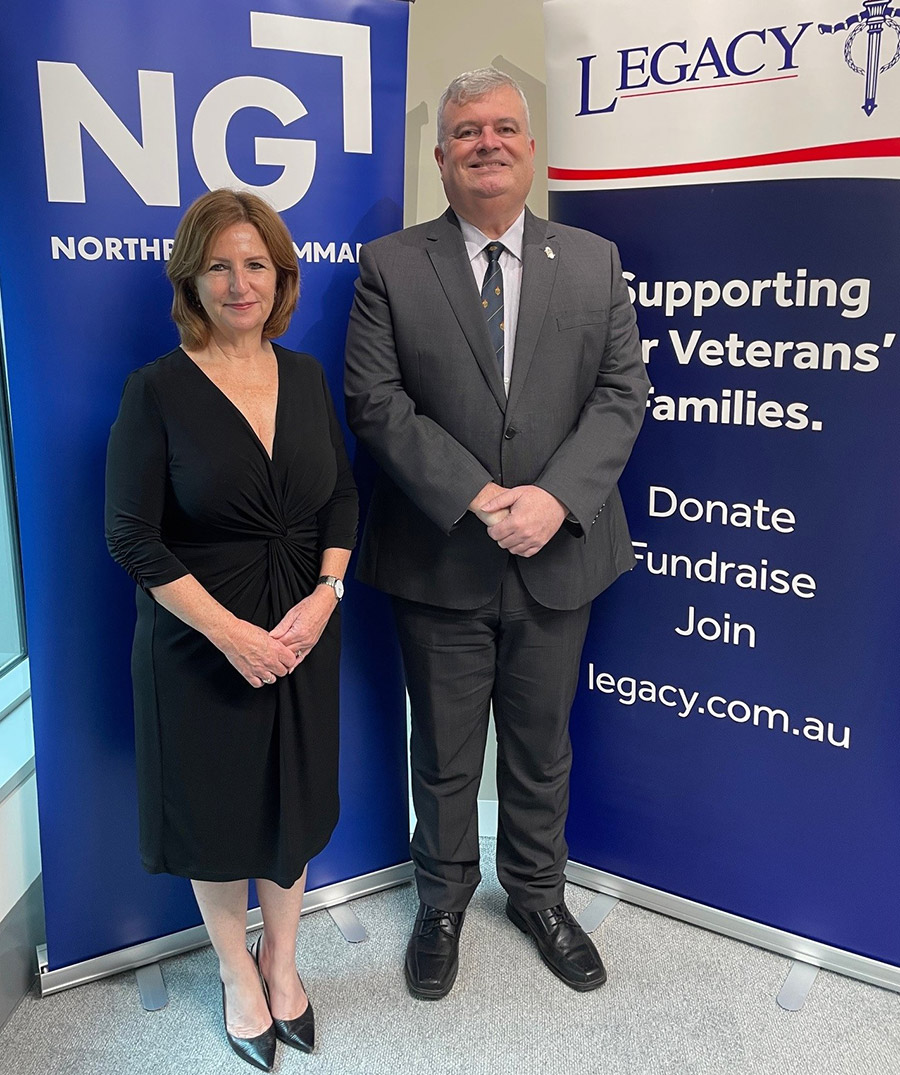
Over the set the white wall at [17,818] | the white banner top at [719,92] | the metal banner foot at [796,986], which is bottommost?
the metal banner foot at [796,986]

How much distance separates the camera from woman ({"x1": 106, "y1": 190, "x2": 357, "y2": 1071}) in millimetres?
1779

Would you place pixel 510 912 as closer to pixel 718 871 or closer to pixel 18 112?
pixel 718 871

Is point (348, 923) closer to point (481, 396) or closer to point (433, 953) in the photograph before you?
point (433, 953)

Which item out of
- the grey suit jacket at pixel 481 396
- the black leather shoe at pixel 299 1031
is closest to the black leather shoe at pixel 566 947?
the black leather shoe at pixel 299 1031

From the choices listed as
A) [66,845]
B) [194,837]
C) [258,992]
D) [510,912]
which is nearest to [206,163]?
[194,837]

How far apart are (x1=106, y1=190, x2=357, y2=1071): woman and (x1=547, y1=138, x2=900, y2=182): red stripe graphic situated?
2.51ft

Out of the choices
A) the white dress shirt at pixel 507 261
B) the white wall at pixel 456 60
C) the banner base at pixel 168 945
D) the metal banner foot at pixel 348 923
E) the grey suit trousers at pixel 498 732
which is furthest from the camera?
the white wall at pixel 456 60

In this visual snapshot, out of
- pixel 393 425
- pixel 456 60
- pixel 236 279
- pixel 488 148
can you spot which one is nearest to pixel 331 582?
pixel 393 425

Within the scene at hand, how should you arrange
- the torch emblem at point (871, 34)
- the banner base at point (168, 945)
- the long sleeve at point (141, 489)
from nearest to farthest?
the long sleeve at point (141, 489) < the torch emblem at point (871, 34) < the banner base at point (168, 945)

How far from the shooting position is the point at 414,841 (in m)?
2.43

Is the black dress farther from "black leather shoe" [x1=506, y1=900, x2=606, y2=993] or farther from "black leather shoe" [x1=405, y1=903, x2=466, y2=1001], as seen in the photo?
"black leather shoe" [x1=506, y1=900, x2=606, y2=993]

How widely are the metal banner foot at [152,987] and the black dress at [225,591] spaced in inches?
19.4

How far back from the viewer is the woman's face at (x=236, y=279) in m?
1.79

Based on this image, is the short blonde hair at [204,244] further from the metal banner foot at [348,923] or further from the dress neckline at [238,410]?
the metal banner foot at [348,923]
